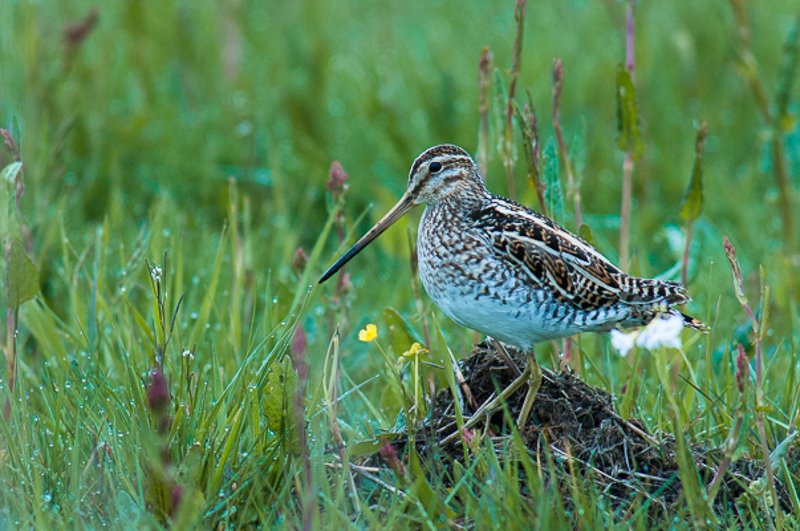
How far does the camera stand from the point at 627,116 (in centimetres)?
380

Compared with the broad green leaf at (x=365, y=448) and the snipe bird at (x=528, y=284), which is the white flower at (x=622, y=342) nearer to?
the snipe bird at (x=528, y=284)

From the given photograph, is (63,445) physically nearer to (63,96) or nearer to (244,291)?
(244,291)

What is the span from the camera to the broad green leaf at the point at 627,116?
12.1 feet

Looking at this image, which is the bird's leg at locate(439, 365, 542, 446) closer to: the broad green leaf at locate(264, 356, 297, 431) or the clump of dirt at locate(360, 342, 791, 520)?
the clump of dirt at locate(360, 342, 791, 520)

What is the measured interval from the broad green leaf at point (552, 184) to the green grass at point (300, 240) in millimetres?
256

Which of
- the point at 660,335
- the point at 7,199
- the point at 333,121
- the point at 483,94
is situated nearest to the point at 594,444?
the point at 660,335

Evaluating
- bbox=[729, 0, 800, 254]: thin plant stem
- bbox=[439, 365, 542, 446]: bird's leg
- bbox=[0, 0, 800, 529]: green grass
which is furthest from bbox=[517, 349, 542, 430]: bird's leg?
bbox=[729, 0, 800, 254]: thin plant stem

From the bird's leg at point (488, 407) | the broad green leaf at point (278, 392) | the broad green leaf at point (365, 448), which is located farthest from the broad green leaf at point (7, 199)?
the bird's leg at point (488, 407)

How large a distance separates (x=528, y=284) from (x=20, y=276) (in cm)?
174

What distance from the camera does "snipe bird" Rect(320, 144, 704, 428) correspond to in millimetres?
3135

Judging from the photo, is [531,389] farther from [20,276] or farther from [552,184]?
[20,276]

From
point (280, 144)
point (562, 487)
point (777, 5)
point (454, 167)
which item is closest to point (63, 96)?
point (280, 144)

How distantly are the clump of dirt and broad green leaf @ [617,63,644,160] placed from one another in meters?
1.07

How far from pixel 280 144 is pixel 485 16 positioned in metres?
2.70
